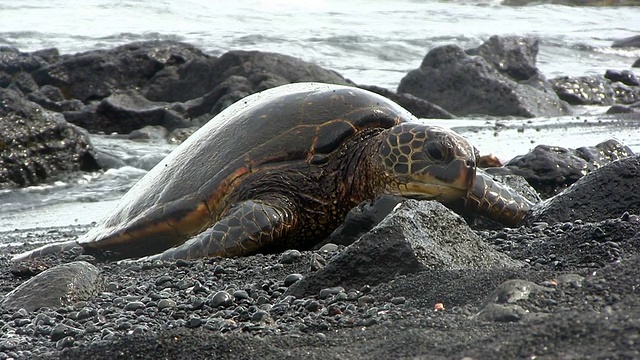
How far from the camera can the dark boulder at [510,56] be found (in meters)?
16.3

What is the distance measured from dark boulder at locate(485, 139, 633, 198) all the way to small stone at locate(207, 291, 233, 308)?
3322 mm

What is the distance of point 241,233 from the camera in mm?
4652

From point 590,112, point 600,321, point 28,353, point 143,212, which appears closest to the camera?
point 600,321

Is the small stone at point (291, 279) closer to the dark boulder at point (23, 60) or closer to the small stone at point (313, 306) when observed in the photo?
the small stone at point (313, 306)

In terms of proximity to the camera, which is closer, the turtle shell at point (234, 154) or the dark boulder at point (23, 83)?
the turtle shell at point (234, 154)

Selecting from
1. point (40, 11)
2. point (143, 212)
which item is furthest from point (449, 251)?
→ point (40, 11)

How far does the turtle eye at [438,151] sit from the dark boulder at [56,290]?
1879mm

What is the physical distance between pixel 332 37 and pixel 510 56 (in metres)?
7.10

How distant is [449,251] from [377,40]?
64.1 feet

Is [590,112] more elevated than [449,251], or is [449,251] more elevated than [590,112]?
[449,251]

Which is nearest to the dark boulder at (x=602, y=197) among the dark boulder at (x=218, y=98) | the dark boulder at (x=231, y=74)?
the dark boulder at (x=218, y=98)

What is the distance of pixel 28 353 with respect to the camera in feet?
9.66

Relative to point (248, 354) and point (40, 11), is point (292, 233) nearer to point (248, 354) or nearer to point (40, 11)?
point (248, 354)

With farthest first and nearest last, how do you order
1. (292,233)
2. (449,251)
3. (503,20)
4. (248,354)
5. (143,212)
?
(503,20)
(143,212)
(292,233)
(449,251)
(248,354)
